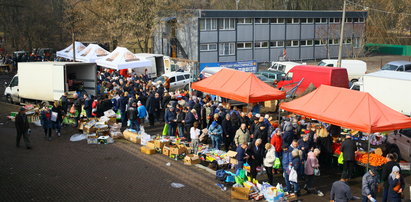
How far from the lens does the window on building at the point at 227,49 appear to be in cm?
4122

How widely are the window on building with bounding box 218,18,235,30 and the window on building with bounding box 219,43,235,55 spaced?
5.50 ft

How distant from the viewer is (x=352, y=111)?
42.1ft

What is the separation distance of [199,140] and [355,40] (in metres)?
38.4

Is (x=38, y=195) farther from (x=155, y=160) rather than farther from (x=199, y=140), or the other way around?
(x=199, y=140)

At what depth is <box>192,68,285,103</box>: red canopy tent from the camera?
16.5m

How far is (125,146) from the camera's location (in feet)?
53.1

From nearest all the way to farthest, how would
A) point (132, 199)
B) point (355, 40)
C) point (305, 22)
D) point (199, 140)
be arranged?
point (132, 199) → point (199, 140) → point (305, 22) → point (355, 40)

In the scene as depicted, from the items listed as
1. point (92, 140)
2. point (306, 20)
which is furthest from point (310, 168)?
point (306, 20)

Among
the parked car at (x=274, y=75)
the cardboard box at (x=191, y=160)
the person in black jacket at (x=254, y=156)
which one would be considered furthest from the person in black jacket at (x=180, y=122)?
the parked car at (x=274, y=75)

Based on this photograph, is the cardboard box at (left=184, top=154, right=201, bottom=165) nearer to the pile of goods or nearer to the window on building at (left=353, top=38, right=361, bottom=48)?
the pile of goods

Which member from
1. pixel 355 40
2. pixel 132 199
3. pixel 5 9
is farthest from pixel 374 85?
pixel 5 9

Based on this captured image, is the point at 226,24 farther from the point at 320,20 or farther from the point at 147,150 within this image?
the point at 147,150

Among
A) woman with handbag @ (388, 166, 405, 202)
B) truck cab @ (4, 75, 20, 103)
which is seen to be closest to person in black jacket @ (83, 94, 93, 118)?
truck cab @ (4, 75, 20, 103)

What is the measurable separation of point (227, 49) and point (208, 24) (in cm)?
335
